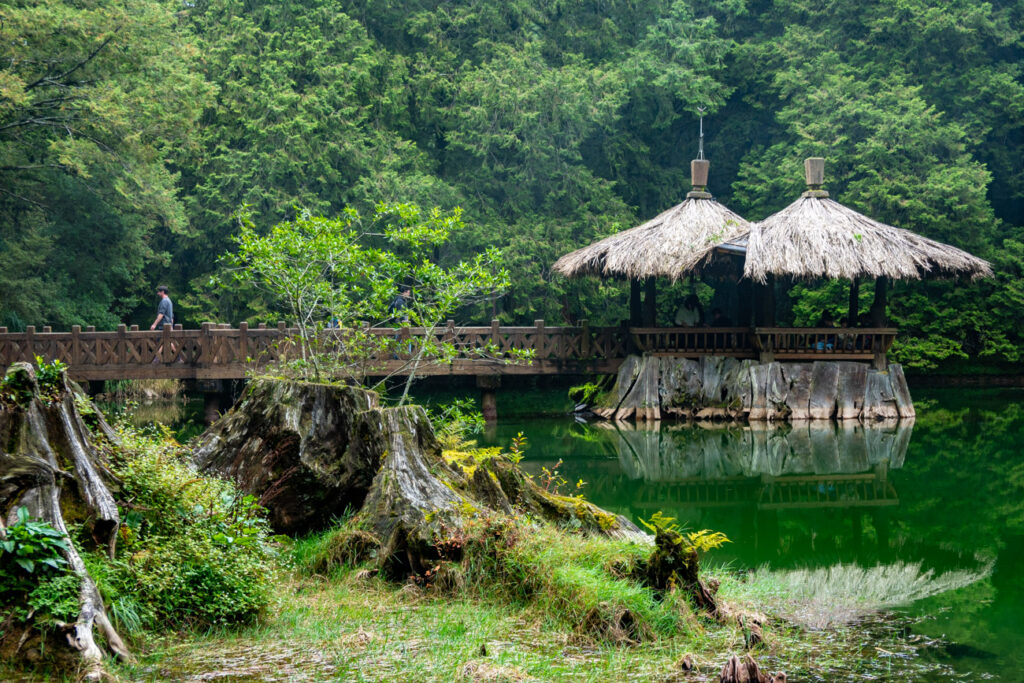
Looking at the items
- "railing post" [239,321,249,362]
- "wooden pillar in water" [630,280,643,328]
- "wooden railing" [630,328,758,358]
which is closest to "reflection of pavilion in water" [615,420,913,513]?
"wooden railing" [630,328,758,358]

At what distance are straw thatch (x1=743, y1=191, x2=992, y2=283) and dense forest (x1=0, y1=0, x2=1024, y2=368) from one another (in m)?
4.79

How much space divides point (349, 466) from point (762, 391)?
1022 cm

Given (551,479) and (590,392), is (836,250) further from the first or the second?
(551,479)

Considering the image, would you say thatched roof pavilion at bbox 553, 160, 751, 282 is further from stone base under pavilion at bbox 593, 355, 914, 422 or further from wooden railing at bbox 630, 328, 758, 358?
stone base under pavilion at bbox 593, 355, 914, 422

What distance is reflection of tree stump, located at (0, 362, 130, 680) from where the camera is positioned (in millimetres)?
3615

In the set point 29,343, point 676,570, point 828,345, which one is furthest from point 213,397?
point 676,570

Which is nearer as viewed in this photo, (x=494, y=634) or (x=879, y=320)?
(x=494, y=634)

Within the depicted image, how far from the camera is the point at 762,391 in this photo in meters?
15.6

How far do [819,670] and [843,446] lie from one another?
876cm

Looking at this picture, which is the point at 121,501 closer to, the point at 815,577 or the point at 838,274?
the point at 815,577

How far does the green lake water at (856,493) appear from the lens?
19.5 feet

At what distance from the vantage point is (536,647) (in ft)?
14.7

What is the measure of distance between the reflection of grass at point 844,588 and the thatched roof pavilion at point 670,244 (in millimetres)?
8683

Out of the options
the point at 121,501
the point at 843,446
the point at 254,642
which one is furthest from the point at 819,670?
the point at 843,446
